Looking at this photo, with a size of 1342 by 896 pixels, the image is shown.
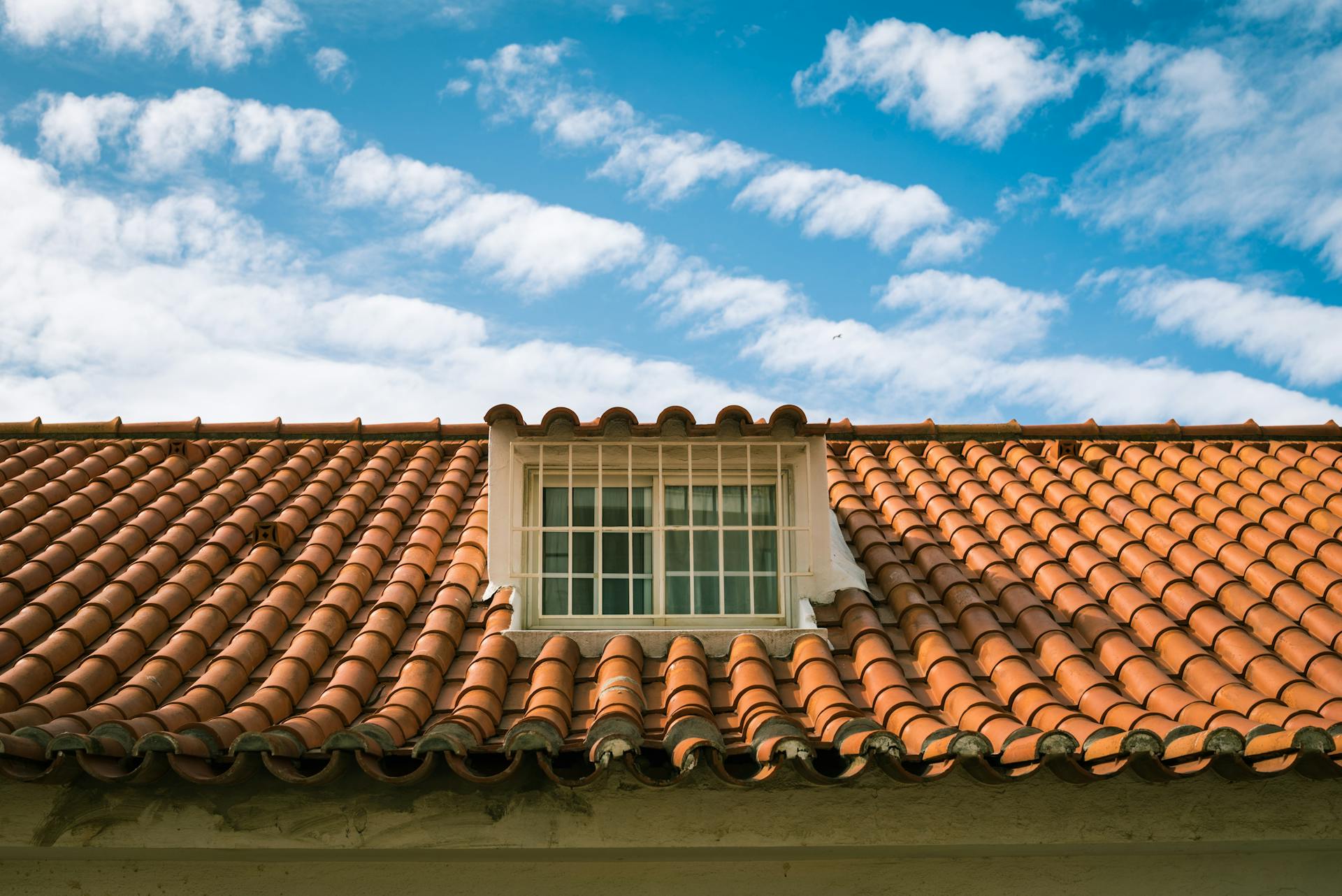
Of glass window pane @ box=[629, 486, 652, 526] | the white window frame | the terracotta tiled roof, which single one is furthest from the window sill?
glass window pane @ box=[629, 486, 652, 526]

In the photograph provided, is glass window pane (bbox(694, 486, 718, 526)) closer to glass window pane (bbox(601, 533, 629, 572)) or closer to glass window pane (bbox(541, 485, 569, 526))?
glass window pane (bbox(601, 533, 629, 572))

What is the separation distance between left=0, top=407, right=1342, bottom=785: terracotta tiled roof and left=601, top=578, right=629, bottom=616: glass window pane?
0.52 meters

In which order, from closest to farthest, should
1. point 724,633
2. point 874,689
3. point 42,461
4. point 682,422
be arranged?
point 874,689
point 724,633
point 682,422
point 42,461

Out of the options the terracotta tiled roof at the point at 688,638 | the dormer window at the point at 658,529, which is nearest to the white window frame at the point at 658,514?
the dormer window at the point at 658,529

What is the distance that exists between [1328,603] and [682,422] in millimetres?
3835

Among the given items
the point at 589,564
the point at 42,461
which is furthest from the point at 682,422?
the point at 42,461

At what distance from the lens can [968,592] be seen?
6.41 m

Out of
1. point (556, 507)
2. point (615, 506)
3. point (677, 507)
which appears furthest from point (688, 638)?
point (556, 507)

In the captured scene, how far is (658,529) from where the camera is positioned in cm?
659

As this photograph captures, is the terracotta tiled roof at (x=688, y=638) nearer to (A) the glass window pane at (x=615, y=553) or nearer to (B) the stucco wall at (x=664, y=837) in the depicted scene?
(B) the stucco wall at (x=664, y=837)

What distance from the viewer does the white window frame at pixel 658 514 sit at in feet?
21.0

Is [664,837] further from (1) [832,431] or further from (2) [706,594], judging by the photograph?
(1) [832,431]

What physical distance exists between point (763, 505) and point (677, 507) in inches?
21.4

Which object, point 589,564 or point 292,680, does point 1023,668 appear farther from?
point 292,680
